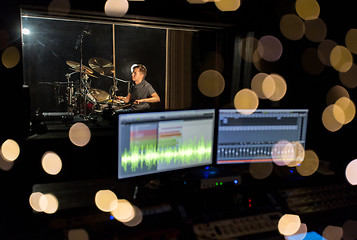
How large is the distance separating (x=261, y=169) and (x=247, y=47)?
207 cm

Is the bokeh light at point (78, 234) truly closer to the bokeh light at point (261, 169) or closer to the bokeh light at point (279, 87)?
the bokeh light at point (261, 169)

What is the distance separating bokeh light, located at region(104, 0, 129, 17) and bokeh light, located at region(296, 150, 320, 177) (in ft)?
6.68

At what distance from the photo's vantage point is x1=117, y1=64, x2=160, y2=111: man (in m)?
4.61

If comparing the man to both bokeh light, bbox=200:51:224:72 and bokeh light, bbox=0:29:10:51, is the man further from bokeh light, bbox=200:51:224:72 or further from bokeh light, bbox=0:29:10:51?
bokeh light, bbox=0:29:10:51

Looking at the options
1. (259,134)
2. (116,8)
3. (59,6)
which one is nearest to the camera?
(259,134)

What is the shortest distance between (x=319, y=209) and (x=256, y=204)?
33 centimetres

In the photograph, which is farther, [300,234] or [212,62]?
[212,62]

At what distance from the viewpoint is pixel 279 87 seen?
2635mm

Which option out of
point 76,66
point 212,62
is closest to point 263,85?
point 212,62

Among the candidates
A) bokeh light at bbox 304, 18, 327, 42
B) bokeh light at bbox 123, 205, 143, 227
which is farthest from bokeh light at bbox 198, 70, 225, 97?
bokeh light at bbox 123, 205, 143, 227

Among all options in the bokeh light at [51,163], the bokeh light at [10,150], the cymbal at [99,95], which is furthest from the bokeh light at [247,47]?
the bokeh light at [10,150]

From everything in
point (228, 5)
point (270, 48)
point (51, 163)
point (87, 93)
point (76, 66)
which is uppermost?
point (228, 5)

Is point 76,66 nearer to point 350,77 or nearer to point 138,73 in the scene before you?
point 138,73

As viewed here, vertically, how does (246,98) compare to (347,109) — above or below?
below
